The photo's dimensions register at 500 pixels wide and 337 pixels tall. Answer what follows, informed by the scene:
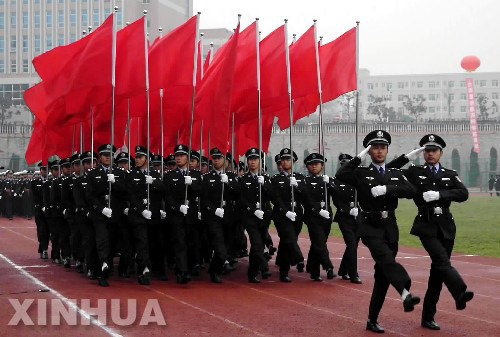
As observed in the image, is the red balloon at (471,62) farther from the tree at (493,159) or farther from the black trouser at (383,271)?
the black trouser at (383,271)

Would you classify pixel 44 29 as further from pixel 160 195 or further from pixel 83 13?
pixel 160 195

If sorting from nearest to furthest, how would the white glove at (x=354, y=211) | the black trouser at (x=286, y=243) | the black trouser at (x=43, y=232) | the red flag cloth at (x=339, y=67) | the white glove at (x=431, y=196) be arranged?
the white glove at (x=431, y=196)
the black trouser at (x=286, y=243)
the white glove at (x=354, y=211)
the red flag cloth at (x=339, y=67)
the black trouser at (x=43, y=232)

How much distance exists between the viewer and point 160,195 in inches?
459

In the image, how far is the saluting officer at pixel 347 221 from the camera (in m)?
11.5

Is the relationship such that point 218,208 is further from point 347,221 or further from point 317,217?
point 347,221

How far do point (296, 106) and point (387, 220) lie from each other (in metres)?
7.88

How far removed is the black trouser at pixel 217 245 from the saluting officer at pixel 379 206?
3501 millimetres

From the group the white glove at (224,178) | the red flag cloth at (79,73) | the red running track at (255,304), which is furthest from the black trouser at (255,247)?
the red flag cloth at (79,73)

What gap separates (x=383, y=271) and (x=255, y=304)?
7.08 feet

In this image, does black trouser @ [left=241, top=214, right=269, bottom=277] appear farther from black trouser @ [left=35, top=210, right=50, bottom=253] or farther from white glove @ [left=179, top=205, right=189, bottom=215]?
black trouser @ [left=35, top=210, right=50, bottom=253]

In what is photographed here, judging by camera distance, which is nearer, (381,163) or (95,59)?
(381,163)

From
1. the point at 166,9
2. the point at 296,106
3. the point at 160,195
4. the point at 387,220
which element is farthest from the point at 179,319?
the point at 166,9

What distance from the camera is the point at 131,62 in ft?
41.8

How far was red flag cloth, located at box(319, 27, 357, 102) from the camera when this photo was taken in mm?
14047
